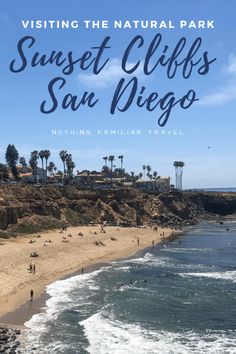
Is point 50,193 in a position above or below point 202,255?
above

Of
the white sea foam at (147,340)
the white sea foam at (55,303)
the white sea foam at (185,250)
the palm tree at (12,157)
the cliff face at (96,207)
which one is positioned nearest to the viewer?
the white sea foam at (147,340)

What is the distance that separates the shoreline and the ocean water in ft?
4.26

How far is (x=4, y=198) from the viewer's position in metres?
85.9

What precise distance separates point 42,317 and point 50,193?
229 feet

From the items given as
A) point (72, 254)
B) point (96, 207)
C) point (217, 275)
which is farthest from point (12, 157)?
point (217, 275)

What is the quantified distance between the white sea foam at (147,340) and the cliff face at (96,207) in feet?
142

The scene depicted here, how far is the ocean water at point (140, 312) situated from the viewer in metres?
30.4

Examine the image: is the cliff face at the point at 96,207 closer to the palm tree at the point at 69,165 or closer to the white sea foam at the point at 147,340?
the palm tree at the point at 69,165

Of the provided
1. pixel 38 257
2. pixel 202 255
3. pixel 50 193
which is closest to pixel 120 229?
pixel 50 193

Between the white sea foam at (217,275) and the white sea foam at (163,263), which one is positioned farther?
the white sea foam at (163,263)

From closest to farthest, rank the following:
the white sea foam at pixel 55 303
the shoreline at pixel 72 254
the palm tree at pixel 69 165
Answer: the white sea foam at pixel 55 303 < the shoreline at pixel 72 254 < the palm tree at pixel 69 165

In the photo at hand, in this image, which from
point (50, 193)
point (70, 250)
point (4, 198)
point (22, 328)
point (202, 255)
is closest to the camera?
point (22, 328)

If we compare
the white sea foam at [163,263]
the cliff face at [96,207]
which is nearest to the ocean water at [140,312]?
the white sea foam at [163,263]

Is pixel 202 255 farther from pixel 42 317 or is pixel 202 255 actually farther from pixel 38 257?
pixel 42 317
